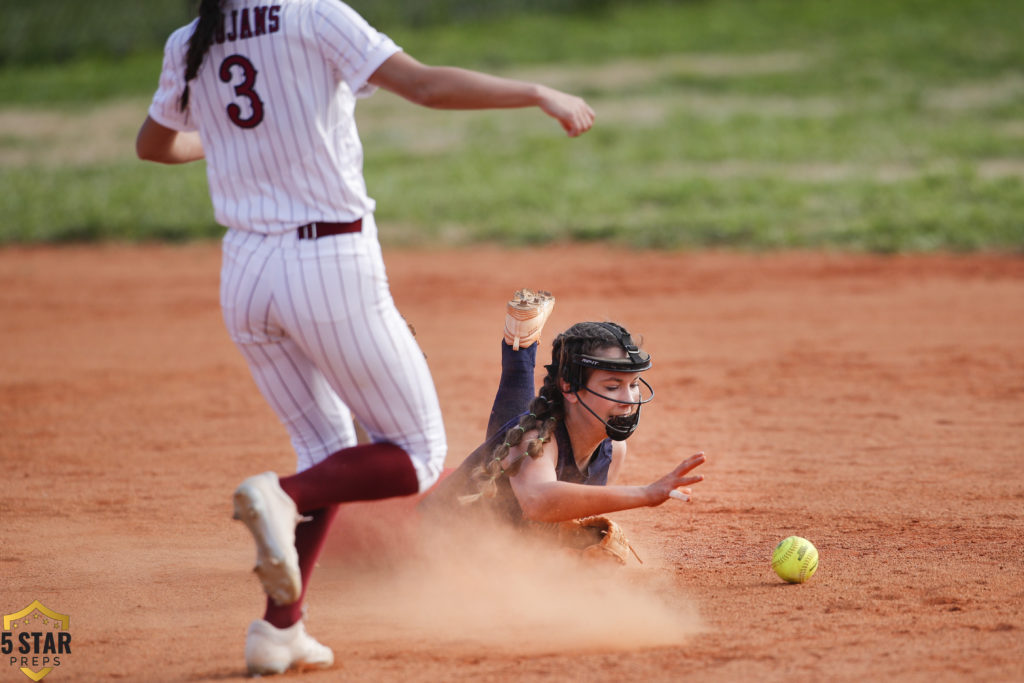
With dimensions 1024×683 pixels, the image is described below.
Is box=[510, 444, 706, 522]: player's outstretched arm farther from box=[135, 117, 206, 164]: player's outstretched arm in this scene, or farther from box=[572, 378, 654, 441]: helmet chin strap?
box=[135, 117, 206, 164]: player's outstretched arm

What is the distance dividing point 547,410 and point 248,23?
5.68ft

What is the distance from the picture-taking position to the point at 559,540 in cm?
438

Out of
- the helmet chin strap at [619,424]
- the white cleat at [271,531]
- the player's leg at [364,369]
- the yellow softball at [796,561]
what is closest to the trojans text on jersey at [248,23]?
the player's leg at [364,369]

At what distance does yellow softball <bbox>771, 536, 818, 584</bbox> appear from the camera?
13.8 ft

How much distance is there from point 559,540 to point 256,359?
5.12 ft

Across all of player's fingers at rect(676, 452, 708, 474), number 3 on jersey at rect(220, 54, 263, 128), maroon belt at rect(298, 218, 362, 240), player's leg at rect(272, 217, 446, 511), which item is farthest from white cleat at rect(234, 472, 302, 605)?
player's fingers at rect(676, 452, 708, 474)

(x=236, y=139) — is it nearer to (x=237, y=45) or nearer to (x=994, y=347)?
(x=237, y=45)

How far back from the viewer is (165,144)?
11.7 ft

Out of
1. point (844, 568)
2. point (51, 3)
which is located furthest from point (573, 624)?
point (51, 3)

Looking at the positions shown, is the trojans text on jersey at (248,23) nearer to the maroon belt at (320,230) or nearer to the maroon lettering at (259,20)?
the maroon lettering at (259,20)

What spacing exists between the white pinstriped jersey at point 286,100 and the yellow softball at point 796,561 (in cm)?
210

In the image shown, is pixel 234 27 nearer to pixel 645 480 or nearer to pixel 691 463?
pixel 691 463

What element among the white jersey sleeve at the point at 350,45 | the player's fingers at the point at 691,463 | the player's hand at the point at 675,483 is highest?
the white jersey sleeve at the point at 350,45

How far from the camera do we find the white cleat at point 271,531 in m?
3.09
